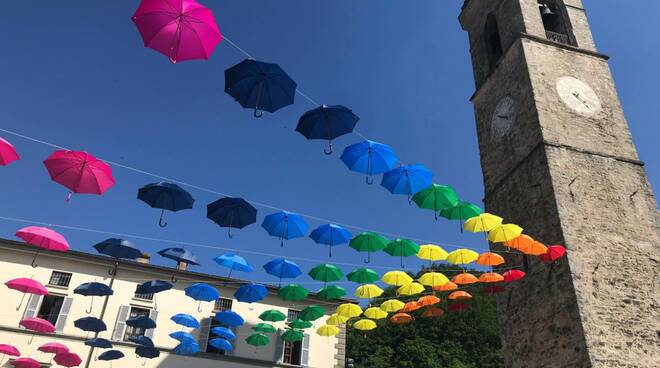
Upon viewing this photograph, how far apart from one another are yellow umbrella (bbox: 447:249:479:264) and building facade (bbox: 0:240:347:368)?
405 inches

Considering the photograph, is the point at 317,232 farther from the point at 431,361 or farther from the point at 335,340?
the point at 431,361

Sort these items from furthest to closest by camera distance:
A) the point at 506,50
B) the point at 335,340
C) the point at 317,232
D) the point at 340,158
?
the point at 335,340 < the point at 506,50 < the point at 317,232 < the point at 340,158

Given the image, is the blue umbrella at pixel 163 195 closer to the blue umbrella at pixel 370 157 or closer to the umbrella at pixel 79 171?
the umbrella at pixel 79 171

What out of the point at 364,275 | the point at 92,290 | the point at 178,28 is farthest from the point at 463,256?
the point at 92,290

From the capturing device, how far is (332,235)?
12250mm

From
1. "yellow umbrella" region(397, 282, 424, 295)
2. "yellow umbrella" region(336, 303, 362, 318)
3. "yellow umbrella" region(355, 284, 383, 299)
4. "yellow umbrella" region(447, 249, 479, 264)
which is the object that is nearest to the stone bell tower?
"yellow umbrella" region(447, 249, 479, 264)

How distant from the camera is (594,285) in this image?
444 inches

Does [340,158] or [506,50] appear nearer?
[340,158]

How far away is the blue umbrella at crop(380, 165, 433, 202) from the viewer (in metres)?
10.6

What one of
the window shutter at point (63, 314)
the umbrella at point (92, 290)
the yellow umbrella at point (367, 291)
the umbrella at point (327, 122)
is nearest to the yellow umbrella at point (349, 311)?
the yellow umbrella at point (367, 291)

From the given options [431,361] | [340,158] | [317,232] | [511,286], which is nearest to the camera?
[340,158]

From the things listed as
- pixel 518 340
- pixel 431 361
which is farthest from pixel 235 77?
pixel 431 361

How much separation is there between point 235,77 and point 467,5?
14428mm

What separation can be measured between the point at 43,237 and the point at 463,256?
9828mm
